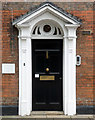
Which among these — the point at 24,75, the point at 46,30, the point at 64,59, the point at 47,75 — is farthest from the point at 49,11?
the point at 24,75

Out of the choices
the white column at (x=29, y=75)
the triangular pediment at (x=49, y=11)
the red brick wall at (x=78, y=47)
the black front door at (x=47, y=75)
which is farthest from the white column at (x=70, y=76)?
the white column at (x=29, y=75)

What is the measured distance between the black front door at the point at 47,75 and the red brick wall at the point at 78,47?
2.01ft

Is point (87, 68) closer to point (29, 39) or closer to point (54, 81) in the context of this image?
point (54, 81)

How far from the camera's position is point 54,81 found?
612 cm

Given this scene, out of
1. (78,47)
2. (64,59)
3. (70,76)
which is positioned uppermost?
(78,47)

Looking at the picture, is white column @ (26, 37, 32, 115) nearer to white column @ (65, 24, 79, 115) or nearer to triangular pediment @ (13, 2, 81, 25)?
triangular pediment @ (13, 2, 81, 25)

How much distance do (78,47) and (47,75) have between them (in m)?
1.34

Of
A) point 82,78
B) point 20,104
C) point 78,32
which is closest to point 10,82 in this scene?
point 20,104

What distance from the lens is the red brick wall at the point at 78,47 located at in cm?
589

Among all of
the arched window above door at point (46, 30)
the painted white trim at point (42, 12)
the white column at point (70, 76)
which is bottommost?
the white column at point (70, 76)

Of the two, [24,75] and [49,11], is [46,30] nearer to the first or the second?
[49,11]

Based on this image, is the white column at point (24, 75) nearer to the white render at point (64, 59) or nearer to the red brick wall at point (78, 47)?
the white render at point (64, 59)

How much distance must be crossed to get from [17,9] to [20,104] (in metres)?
2.98

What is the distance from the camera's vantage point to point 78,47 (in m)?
5.91
